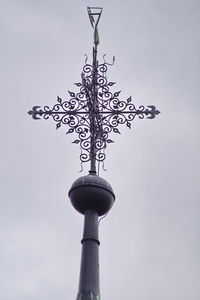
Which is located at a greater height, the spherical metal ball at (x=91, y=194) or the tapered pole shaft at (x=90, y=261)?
the spherical metal ball at (x=91, y=194)

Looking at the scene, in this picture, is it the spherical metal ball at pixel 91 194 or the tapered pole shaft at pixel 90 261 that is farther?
the spherical metal ball at pixel 91 194

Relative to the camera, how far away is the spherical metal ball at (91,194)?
691 centimetres

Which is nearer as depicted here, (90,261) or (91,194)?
(90,261)

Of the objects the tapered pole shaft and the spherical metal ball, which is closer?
the tapered pole shaft

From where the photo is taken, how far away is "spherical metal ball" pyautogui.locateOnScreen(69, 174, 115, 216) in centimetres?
691

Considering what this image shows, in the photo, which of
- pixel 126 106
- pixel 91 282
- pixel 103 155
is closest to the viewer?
pixel 91 282

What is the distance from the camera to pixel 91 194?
22.7 feet

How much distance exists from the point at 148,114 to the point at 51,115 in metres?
1.58

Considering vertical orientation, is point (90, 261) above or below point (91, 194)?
below

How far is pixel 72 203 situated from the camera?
7043mm

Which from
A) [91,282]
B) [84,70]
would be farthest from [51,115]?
[91,282]

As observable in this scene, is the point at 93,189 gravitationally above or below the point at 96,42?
below

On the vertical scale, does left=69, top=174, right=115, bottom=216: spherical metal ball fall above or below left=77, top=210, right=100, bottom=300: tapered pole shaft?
above

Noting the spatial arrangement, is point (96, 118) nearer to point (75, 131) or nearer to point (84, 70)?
point (75, 131)
